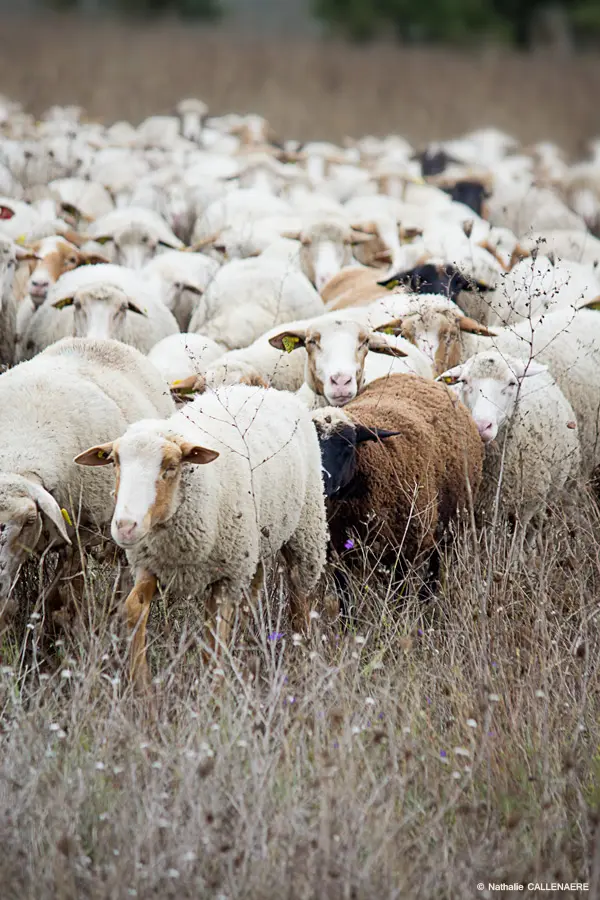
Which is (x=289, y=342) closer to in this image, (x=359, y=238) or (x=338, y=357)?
(x=338, y=357)

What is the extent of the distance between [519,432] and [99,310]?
2273 millimetres

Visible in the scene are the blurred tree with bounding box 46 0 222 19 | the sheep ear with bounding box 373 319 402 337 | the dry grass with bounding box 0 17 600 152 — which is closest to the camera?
the sheep ear with bounding box 373 319 402 337

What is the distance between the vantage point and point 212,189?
1201 cm

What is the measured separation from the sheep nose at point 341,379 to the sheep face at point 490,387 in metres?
0.61

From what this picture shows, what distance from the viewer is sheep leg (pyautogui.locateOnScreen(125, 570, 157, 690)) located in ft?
12.4

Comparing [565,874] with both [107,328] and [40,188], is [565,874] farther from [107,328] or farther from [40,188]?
[40,188]

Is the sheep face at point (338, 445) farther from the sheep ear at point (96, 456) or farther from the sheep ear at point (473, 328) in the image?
the sheep ear at point (473, 328)

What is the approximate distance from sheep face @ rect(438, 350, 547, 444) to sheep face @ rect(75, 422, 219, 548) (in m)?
2.01

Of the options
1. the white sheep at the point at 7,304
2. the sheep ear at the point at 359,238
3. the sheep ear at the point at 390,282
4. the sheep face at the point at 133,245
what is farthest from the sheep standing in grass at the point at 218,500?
the sheep ear at the point at 359,238

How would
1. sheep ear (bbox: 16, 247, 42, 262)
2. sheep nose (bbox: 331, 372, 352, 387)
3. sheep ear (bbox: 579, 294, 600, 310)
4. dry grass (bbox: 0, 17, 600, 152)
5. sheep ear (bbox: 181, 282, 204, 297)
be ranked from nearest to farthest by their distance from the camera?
sheep nose (bbox: 331, 372, 352, 387), sheep ear (bbox: 579, 294, 600, 310), sheep ear (bbox: 16, 247, 42, 262), sheep ear (bbox: 181, 282, 204, 297), dry grass (bbox: 0, 17, 600, 152)

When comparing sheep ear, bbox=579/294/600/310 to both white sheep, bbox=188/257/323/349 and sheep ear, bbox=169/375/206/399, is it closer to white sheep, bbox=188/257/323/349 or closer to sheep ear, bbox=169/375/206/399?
white sheep, bbox=188/257/323/349

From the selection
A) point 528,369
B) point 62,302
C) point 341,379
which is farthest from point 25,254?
point 528,369

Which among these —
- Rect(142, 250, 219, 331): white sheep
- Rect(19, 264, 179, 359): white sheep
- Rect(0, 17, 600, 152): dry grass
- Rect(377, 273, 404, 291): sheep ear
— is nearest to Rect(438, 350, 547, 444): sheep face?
Rect(377, 273, 404, 291): sheep ear

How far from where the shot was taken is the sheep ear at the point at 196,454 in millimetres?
3688
